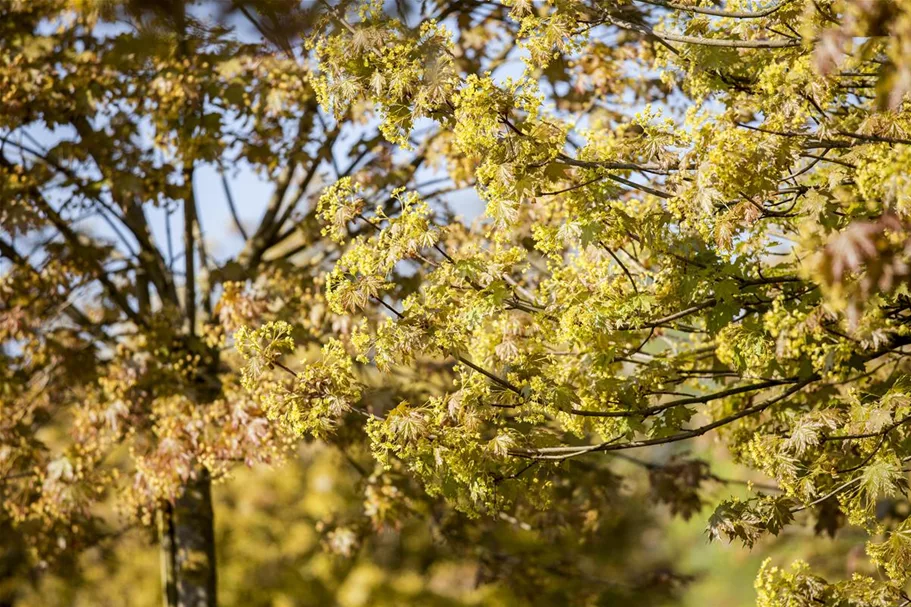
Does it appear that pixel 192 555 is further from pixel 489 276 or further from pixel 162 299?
pixel 489 276

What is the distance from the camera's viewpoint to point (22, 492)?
6852 mm

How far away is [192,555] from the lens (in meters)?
7.84

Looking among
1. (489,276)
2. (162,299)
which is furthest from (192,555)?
(489,276)

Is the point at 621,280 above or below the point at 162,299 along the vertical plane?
below

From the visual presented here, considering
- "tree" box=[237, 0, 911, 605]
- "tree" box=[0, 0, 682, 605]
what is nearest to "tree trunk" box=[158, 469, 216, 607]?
"tree" box=[0, 0, 682, 605]

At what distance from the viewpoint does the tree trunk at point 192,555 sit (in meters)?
7.81

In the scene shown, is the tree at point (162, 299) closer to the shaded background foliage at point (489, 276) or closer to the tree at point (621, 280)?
the shaded background foliage at point (489, 276)

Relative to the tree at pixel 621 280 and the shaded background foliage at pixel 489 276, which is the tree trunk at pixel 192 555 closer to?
the shaded background foliage at pixel 489 276

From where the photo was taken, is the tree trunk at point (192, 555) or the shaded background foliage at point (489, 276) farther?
the tree trunk at point (192, 555)

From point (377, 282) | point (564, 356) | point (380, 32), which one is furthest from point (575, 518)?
point (380, 32)

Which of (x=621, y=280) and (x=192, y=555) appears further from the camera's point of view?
(x=192, y=555)

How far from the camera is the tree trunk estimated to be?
25.6ft

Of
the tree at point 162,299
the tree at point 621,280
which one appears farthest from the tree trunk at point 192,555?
the tree at point 621,280

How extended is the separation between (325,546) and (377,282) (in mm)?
3878
